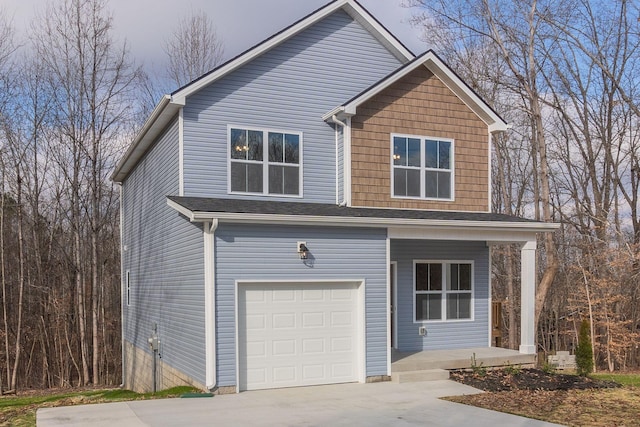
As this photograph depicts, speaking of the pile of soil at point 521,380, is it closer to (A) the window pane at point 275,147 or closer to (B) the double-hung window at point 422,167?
(B) the double-hung window at point 422,167

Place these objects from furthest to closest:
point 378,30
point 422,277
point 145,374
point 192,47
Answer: point 192,47
point 145,374
point 422,277
point 378,30

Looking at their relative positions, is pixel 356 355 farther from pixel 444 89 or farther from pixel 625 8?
pixel 625 8

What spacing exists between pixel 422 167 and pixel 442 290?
9.81ft

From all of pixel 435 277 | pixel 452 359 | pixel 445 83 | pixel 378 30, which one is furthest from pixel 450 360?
pixel 378 30

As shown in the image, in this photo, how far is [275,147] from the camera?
496 inches

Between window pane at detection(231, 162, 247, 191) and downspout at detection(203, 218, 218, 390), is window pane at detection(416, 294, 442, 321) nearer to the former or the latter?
window pane at detection(231, 162, 247, 191)

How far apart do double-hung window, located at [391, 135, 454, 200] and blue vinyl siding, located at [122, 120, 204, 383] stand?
4.67m

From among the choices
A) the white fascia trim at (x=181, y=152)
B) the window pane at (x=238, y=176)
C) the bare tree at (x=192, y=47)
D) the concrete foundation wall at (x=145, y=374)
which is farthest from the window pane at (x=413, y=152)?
the bare tree at (x=192, y=47)

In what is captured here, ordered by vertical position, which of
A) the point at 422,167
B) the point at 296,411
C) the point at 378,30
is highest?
the point at 378,30

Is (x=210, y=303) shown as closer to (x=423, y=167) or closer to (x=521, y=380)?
(x=423, y=167)

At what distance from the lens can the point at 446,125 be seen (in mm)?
13531

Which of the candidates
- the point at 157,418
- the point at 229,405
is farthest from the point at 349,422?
the point at 157,418

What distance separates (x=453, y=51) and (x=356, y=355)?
15558 millimetres

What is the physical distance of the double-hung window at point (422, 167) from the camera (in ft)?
42.8
